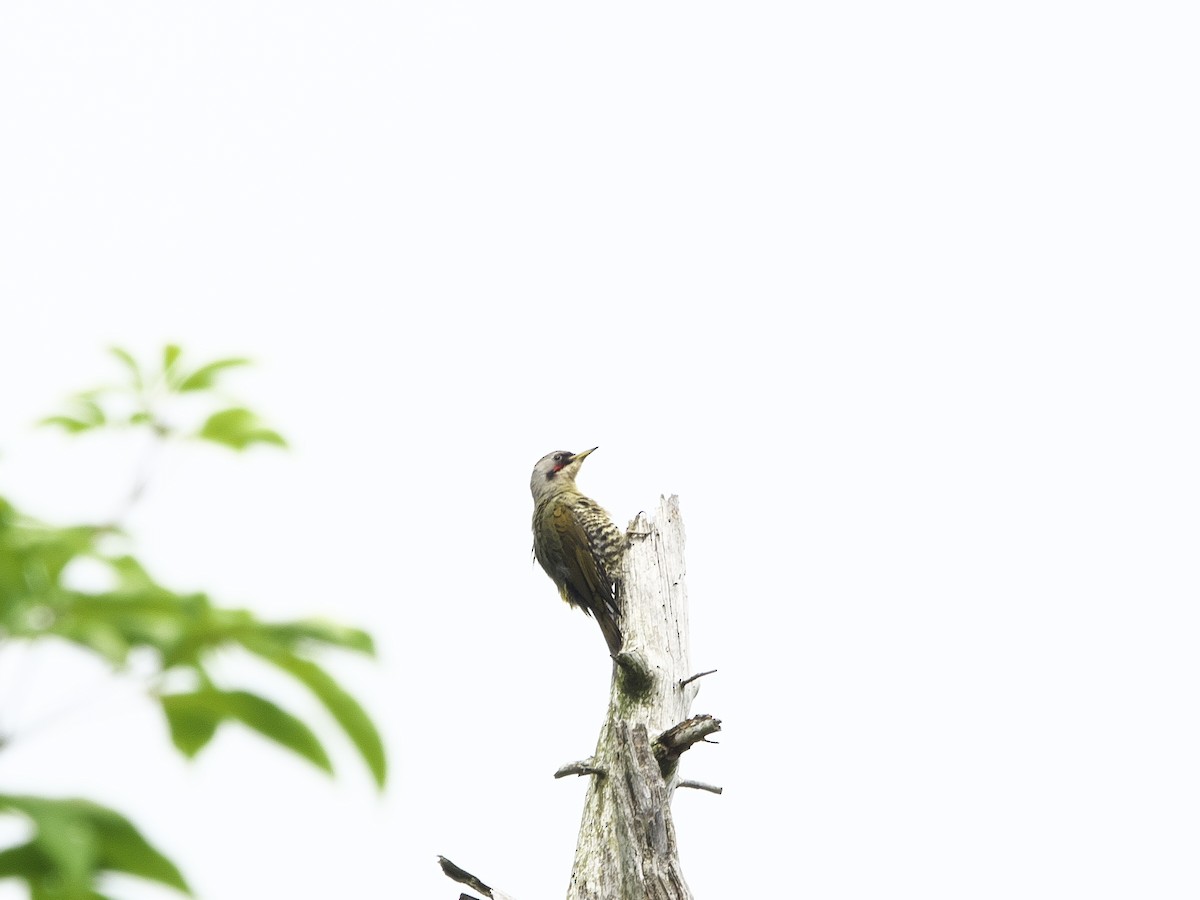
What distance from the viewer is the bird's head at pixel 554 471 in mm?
7880

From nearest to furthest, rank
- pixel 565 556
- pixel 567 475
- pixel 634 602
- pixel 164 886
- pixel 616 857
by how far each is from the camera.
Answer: pixel 164 886, pixel 616 857, pixel 634 602, pixel 565 556, pixel 567 475

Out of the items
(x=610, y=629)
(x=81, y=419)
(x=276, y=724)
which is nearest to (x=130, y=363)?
(x=81, y=419)

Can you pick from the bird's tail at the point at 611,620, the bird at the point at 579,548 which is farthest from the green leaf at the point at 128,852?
the bird's tail at the point at 611,620

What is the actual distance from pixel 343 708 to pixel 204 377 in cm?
47

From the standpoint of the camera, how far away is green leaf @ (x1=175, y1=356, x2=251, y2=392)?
47.6 inches

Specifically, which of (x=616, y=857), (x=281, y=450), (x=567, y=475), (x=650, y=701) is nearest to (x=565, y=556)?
(x=567, y=475)

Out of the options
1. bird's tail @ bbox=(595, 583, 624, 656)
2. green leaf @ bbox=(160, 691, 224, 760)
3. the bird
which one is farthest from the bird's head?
green leaf @ bbox=(160, 691, 224, 760)

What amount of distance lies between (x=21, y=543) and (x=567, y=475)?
278 inches

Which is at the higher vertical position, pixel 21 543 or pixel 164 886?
pixel 21 543

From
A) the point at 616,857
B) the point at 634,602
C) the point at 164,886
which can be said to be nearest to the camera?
the point at 164,886

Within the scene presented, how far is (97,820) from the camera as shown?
841mm

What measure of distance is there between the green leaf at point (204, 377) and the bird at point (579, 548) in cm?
538

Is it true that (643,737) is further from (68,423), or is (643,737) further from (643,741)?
(68,423)

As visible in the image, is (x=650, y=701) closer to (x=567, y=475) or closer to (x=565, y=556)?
(x=565, y=556)
